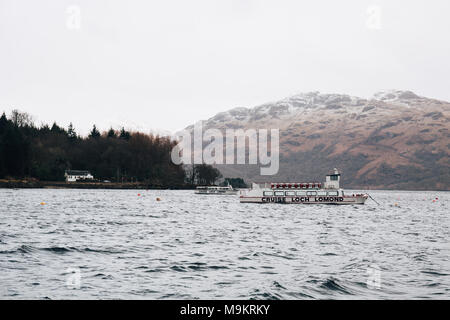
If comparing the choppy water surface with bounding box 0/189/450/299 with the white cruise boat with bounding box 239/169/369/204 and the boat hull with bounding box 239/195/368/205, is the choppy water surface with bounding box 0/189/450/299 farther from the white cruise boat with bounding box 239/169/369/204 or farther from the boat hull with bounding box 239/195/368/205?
the white cruise boat with bounding box 239/169/369/204

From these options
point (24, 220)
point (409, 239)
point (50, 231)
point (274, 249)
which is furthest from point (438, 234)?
point (24, 220)

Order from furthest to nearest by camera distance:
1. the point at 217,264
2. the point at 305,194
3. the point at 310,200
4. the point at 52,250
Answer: the point at 305,194
the point at 310,200
the point at 52,250
the point at 217,264

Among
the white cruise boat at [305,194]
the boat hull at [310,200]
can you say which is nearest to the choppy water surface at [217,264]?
the boat hull at [310,200]

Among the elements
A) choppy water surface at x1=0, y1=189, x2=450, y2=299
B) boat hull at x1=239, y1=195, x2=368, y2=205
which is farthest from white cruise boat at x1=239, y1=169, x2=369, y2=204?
choppy water surface at x1=0, y1=189, x2=450, y2=299

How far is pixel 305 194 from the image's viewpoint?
416ft

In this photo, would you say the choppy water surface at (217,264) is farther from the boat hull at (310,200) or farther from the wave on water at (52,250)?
the boat hull at (310,200)

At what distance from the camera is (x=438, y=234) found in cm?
5016

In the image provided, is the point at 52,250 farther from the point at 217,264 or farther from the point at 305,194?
the point at 305,194

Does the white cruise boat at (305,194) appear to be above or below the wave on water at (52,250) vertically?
above

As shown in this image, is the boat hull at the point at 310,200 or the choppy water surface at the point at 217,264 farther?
the boat hull at the point at 310,200

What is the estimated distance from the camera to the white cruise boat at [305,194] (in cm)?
12444

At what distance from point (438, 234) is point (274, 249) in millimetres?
23238

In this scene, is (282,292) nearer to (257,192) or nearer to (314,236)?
(314,236)

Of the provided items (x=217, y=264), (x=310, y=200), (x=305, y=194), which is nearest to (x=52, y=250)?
(x=217, y=264)
